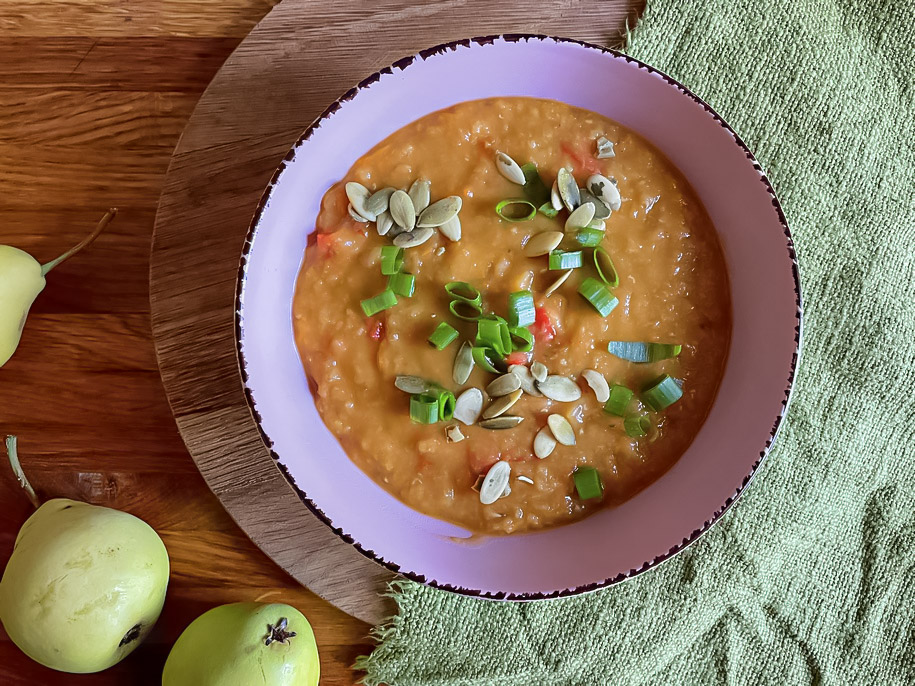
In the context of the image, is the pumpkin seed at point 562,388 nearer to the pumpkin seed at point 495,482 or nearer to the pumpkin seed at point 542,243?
the pumpkin seed at point 495,482

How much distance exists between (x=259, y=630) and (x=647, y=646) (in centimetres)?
116

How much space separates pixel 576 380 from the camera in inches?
79.4

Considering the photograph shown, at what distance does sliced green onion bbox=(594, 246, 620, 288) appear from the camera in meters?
1.99

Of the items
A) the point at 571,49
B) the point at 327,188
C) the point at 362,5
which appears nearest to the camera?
the point at 571,49

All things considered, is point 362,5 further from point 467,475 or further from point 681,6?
point 467,475

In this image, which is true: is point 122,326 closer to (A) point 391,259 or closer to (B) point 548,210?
(A) point 391,259

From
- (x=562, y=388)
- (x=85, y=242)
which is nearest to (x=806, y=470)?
(x=562, y=388)

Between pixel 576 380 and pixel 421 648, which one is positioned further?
pixel 421 648

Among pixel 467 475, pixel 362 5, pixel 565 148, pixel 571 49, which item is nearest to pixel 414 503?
pixel 467 475

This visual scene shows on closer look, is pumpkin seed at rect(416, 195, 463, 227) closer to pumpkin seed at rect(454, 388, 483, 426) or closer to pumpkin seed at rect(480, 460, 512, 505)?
pumpkin seed at rect(454, 388, 483, 426)

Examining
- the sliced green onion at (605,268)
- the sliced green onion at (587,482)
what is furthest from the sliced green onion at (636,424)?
the sliced green onion at (605,268)

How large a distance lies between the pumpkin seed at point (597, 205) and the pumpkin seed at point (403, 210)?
46 centimetres

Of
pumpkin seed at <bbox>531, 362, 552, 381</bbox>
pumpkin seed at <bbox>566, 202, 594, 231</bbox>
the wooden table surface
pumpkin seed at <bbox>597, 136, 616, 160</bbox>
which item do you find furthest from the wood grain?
pumpkin seed at <bbox>531, 362, 552, 381</bbox>

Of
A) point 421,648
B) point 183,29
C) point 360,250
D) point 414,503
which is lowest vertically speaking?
point 421,648
